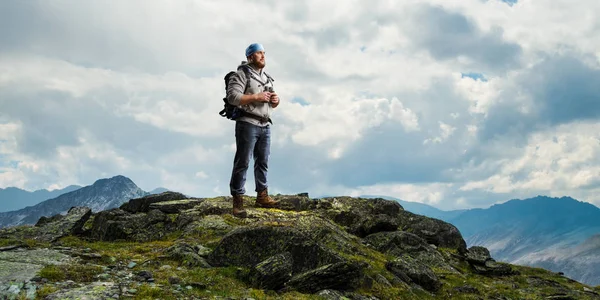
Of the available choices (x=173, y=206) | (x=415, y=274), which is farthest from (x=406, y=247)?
(x=173, y=206)

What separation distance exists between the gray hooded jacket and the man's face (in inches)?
10.2

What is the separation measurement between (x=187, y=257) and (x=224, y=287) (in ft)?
7.41

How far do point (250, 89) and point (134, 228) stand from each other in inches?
279

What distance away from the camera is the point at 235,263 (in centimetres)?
1169

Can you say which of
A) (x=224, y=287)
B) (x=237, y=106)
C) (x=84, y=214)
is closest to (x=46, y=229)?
(x=84, y=214)

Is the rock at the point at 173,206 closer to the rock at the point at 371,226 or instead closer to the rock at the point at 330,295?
the rock at the point at 371,226

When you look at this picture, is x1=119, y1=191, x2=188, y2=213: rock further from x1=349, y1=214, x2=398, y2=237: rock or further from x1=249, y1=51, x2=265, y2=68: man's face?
x1=249, y1=51, x2=265, y2=68: man's face

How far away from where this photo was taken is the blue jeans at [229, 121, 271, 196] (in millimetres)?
15930

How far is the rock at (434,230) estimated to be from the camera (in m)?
25.1

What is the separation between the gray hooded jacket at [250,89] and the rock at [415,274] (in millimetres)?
6969

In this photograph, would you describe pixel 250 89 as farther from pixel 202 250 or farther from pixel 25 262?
pixel 25 262

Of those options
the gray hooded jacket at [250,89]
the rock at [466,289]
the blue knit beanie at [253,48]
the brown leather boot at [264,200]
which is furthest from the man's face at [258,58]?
the rock at [466,289]

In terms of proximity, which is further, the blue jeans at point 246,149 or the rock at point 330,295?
the blue jeans at point 246,149

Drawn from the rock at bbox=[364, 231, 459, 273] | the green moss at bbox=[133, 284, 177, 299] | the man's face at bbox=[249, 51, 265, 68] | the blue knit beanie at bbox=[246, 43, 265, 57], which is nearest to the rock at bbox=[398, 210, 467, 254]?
the rock at bbox=[364, 231, 459, 273]
